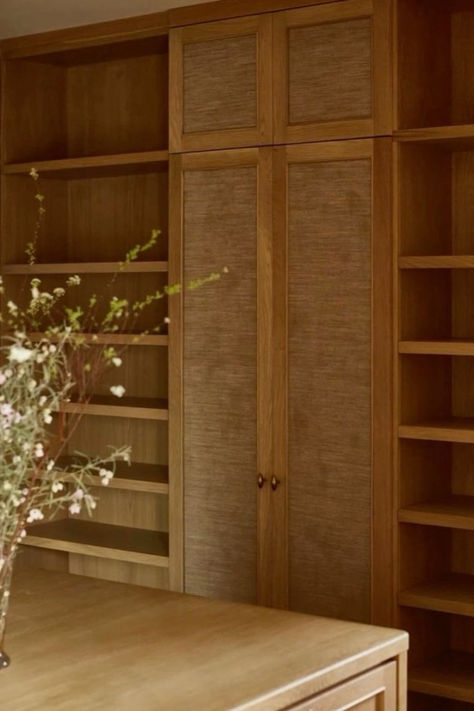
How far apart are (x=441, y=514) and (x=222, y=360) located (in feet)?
3.25

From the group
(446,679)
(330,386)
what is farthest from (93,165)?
(446,679)

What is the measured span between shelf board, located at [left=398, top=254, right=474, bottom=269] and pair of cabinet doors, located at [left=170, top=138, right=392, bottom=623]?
2.5 inches

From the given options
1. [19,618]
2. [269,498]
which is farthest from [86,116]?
[19,618]

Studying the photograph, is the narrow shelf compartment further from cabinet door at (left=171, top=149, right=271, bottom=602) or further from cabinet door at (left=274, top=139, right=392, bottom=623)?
cabinet door at (left=274, top=139, right=392, bottom=623)

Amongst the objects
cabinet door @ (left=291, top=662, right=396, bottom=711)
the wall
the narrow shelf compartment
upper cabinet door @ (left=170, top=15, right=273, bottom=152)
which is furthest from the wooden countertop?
the wall

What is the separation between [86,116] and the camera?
5078mm

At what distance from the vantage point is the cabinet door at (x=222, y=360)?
4094 mm

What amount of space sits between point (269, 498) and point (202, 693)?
2.04m

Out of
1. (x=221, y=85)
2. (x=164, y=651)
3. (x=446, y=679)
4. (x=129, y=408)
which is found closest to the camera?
(x=164, y=651)

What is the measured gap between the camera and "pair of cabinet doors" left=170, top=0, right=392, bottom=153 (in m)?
3.79

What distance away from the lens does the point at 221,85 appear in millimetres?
4148

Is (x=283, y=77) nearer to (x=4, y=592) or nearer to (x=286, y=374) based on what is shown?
(x=286, y=374)

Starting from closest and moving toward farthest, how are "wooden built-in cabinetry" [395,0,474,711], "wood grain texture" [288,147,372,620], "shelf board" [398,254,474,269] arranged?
1. "shelf board" [398,254,474,269]
2. "wooden built-in cabinetry" [395,0,474,711]
3. "wood grain texture" [288,147,372,620]

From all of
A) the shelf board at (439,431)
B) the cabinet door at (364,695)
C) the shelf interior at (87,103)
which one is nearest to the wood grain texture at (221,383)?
the shelf board at (439,431)
